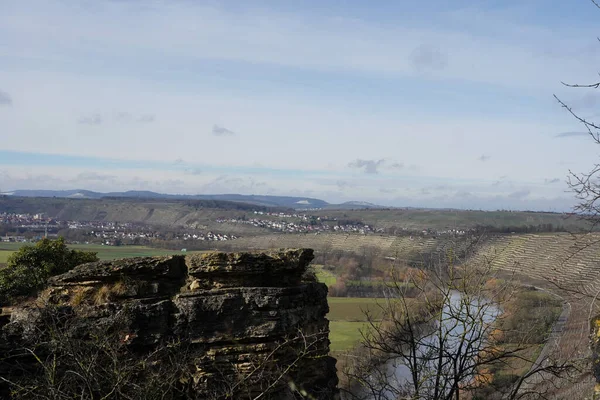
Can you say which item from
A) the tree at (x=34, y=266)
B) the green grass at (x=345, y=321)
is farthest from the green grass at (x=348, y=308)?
the tree at (x=34, y=266)

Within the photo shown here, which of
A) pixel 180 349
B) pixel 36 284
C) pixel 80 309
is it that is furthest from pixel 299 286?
pixel 36 284

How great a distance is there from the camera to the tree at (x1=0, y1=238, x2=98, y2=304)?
1767 cm

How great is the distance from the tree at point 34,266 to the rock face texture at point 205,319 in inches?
167

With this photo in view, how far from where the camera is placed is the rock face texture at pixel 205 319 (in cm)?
1262

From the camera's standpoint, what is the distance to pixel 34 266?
1923 cm

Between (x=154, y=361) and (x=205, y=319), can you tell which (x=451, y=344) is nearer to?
(x=205, y=319)

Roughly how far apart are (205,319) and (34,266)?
30.2 feet

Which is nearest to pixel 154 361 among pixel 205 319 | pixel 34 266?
pixel 205 319

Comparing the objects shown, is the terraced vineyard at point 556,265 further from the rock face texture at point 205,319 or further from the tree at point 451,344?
the rock face texture at point 205,319

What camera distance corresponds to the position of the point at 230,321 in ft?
43.3

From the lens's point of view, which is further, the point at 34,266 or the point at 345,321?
the point at 345,321

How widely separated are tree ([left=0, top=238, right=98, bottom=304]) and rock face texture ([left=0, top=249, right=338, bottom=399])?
4.24 metres

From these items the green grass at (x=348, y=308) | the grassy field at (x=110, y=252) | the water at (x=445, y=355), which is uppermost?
the water at (x=445, y=355)

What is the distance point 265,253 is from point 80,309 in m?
4.59
